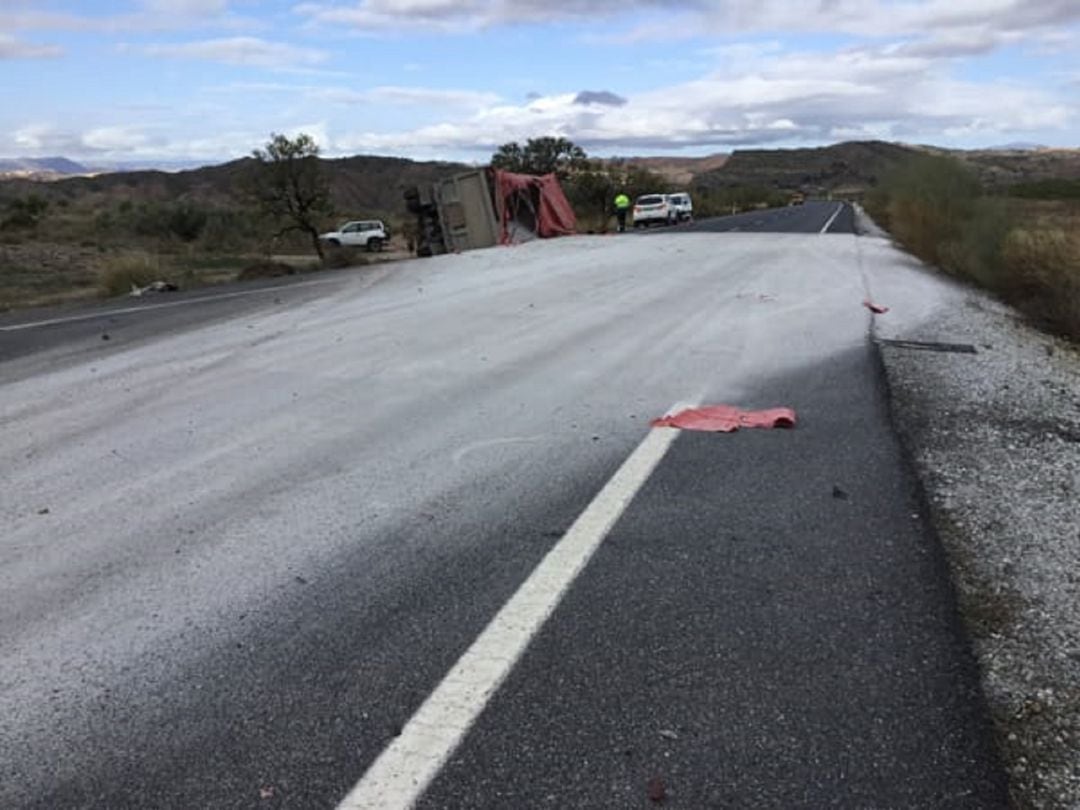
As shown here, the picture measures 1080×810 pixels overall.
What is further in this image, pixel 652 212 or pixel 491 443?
pixel 652 212

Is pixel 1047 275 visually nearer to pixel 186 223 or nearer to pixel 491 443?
pixel 491 443

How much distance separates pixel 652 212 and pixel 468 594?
44.6m

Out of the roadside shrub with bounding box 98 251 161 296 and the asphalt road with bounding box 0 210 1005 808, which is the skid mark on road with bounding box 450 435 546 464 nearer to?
the asphalt road with bounding box 0 210 1005 808

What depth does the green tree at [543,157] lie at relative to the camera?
207ft

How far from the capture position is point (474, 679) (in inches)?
122

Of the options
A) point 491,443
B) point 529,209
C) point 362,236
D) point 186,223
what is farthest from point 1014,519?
point 186,223

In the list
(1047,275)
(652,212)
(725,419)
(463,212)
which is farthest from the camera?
(652,212)

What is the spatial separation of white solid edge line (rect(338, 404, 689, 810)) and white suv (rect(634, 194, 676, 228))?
142 ft

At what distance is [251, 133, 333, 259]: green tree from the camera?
32156 mm

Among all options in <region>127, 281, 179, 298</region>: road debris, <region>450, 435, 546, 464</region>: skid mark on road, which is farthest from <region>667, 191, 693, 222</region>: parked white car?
<region>450, 435, 546, 464</region>: skid mark on road

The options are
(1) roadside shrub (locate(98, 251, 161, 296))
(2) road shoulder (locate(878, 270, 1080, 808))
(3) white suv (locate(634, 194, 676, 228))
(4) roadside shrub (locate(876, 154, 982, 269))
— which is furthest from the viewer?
(3) white suv (locate(634, 194, 676, 228))

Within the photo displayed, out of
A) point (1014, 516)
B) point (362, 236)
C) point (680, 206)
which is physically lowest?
point (680, 206)

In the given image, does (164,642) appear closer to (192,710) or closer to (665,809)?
(192,710)

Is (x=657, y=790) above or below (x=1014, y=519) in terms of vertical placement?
above
